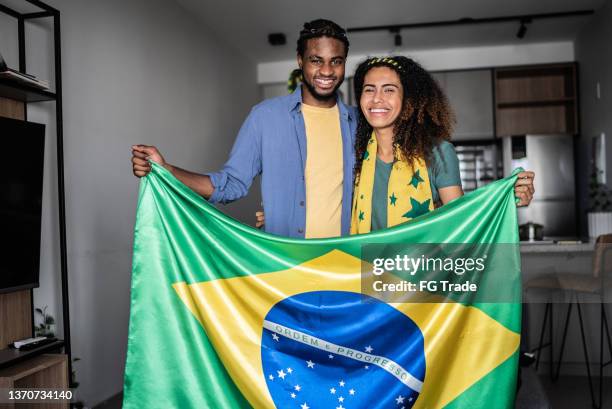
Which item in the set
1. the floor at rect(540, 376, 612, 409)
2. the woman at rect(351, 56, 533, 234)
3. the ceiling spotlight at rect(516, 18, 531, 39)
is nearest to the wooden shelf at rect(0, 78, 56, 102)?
the woman at rect(351, 56, 533, 234)

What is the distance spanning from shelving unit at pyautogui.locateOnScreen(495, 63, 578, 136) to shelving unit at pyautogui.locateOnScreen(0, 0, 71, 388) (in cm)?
487

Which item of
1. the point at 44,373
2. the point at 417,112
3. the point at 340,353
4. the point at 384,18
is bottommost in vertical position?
the point at 44,373

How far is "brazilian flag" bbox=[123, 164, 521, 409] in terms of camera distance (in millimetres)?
1638

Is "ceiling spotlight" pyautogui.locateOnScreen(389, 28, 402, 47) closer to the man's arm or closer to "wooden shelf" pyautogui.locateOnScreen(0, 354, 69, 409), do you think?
the man's arm

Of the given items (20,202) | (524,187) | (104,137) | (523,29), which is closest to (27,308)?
(20,202)

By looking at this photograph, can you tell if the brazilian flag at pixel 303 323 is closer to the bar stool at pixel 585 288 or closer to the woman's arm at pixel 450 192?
the woman's arm at pixel 450 192

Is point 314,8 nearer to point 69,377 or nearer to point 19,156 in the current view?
point 19,156

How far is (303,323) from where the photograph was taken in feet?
5.56

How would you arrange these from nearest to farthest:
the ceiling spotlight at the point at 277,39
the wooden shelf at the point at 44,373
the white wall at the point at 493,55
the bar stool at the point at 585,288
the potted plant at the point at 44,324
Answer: the wooden shelf at the point at 44,373
the potted plant at the point at 44,324
the bar stool at the point at 585,288
the ceiling spotlight at the point at 277,39
the white wall at the point at 493,55

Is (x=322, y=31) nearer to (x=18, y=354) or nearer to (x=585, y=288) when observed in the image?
(x=18, y=354)

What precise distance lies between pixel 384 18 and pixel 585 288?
3.06 m

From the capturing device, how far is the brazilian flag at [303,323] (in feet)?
5.37

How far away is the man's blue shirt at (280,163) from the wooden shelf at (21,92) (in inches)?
37.2

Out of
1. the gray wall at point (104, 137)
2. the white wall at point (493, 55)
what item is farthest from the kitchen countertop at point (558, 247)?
the white wall at point (493, 55)
